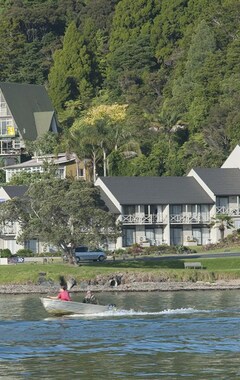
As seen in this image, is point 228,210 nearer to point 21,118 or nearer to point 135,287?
point 135,287

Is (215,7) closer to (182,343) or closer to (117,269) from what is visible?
(117,269)

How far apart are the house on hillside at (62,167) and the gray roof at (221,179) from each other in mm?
13969

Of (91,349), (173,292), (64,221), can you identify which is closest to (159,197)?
(64,221)

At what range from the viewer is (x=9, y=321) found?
197ft

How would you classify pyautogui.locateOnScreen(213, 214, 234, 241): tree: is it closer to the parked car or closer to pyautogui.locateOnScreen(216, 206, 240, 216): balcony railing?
pyautogui.locateOnScreen(216, 206, 240, 216): balcony railing

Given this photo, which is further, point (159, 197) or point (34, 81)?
point (34, 81)

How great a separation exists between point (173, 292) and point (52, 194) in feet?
40.4

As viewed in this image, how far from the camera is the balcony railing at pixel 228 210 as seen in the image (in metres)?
108

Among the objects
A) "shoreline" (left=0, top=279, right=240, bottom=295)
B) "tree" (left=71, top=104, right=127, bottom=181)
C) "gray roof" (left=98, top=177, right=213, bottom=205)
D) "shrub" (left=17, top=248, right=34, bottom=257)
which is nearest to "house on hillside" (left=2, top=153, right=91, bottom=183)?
"tree" (left=71, top=104, right=127, bottom=181)

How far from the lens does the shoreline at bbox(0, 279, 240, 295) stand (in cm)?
7788

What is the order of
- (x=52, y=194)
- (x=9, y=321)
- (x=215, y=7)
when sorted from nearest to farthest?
(x=9, y=321) < (x=52, y=194) < (x=215, y=7)

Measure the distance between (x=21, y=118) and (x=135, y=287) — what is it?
6923cm

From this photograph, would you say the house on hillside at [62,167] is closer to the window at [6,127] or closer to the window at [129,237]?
the window at [6,127]

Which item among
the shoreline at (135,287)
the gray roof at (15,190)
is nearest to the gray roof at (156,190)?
the gray roof at (15,190)
